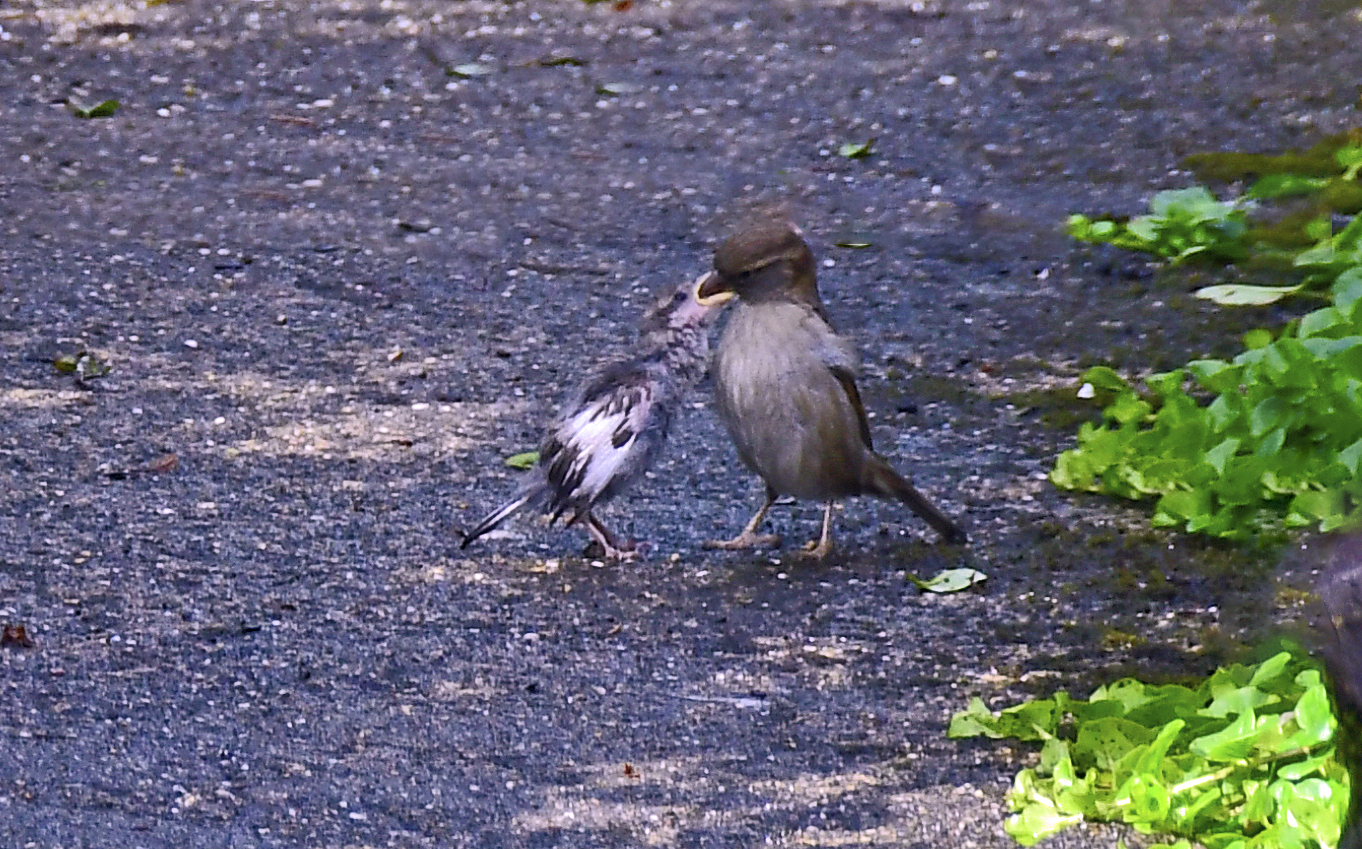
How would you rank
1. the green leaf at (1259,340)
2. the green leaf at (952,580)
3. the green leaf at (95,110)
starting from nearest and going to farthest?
the green leaf at (952,580) → the green leaf at (1259,340) → the green leaf at (95,110)

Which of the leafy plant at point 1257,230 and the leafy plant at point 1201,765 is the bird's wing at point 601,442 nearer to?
the leafy plant at point 1201,765

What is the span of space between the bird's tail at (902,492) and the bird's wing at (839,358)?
0.07 meters

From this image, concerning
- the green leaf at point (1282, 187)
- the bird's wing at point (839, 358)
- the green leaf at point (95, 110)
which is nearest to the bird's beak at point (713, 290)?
the bird's wing at point (839, 358)

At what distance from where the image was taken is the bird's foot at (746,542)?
16.9 feet

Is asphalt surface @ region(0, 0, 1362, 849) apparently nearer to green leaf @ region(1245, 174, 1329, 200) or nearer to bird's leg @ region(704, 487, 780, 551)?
bird's leg @ region(704, 487, 780, 551)

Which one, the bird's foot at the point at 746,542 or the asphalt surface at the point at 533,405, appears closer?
the asphalt surface at the point at 533,405

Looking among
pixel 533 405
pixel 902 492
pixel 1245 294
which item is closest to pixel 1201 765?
pixel 902 492

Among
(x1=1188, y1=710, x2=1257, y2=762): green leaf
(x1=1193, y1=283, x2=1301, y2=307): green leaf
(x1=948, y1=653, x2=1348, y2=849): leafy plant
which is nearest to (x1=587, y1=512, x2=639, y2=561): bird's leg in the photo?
(x1=948, y1=653, x2=1348, y2=849): leafy plant

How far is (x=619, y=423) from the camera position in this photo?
5004mm

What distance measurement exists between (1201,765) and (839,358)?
5.36 ft

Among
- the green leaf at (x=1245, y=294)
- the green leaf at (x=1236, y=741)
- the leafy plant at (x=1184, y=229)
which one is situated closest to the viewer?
the green leaf at (x=1236, y=741)

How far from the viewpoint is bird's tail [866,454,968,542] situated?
Result: 196 inches

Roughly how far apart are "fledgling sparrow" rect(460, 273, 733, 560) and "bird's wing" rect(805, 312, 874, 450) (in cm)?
25

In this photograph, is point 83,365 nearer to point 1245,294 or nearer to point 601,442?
point 601,442
